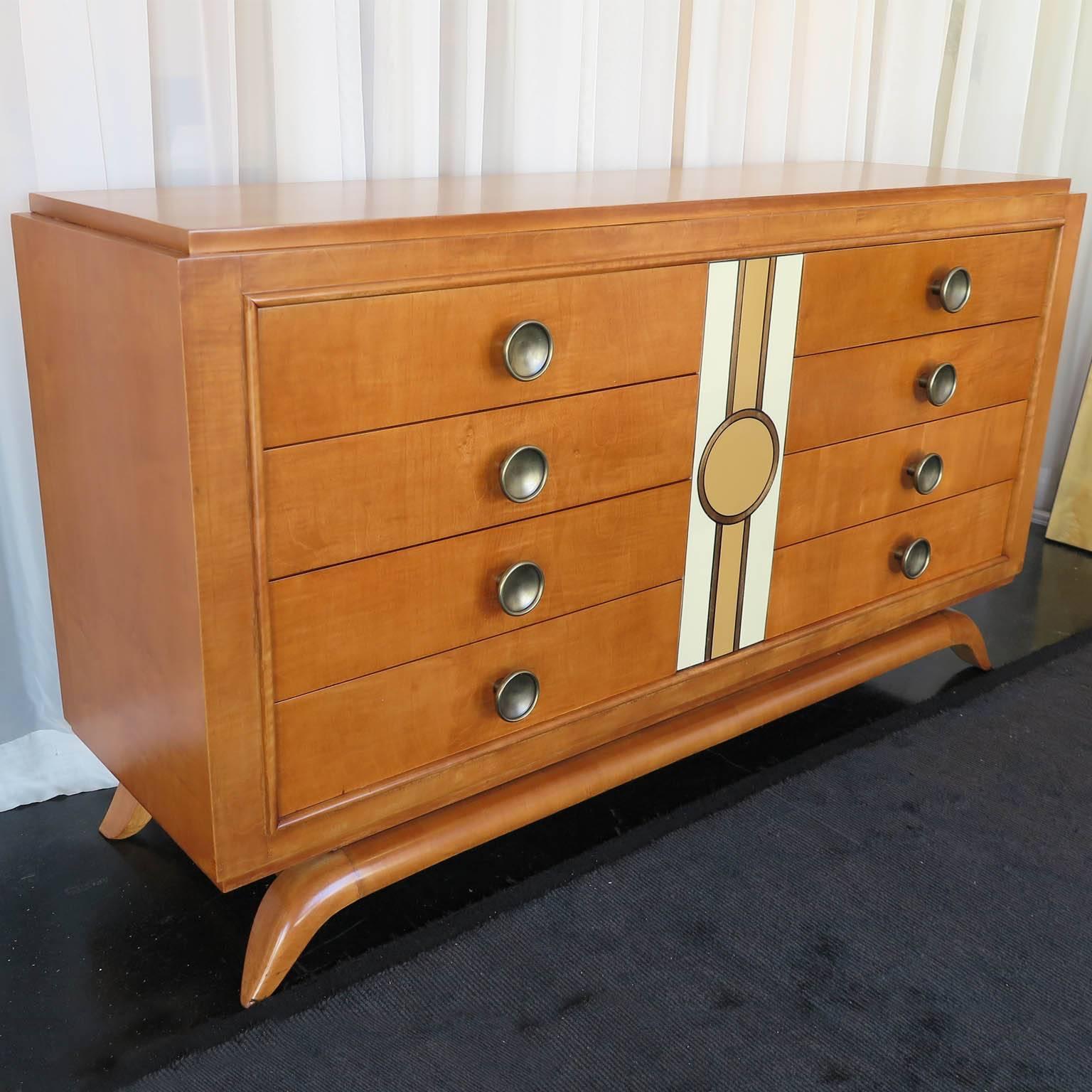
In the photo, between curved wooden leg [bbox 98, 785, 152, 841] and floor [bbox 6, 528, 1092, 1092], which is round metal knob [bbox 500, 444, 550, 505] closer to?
floor [bbox 6, 528, 1092, 1092]

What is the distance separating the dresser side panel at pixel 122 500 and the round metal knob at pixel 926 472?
963 mm

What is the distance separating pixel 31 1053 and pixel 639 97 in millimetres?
1399

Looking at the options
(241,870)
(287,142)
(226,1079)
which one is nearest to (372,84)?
(287,142)

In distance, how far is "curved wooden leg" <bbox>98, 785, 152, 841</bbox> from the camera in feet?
4.38

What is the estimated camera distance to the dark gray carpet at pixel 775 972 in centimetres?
106

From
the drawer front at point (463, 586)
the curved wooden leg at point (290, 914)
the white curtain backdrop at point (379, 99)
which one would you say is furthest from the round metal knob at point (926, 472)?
the curved wooden leg at point (290, 914)

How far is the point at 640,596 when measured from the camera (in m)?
1.28

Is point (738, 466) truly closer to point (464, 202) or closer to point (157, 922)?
point (464, 202)

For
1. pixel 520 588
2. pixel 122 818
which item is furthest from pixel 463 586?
pixel 122 818

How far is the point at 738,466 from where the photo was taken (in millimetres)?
1318

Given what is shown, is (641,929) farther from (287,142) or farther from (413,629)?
(287,142)

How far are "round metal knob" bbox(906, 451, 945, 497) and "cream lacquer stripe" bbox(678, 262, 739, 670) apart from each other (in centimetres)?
35

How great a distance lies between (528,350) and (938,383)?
25.7 inches

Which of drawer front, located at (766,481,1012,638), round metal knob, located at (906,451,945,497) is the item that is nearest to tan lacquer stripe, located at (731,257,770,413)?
drawer front, located at (766,481,1012,638)
